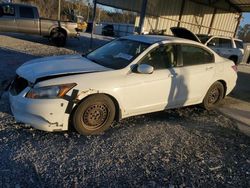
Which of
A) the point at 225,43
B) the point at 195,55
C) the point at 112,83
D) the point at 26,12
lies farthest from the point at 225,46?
→ the point at 112,83

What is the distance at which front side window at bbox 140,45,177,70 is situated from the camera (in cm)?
475

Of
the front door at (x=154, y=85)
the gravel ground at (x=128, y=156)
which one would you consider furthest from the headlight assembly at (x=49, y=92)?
the front door at (x=154, y=85)

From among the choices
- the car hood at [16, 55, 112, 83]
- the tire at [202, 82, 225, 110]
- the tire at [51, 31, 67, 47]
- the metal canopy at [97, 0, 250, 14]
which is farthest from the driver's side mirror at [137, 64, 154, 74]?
the metal canopy at [97, 0, 250, 14]

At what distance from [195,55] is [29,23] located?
1157cm

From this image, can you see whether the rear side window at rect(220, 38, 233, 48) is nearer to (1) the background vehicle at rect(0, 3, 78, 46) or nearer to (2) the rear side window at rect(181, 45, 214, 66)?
(1) the background vehicle at rect(0, 3, 78, 46)

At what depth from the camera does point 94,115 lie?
4.22m

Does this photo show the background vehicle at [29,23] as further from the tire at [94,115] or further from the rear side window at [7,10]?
the tire at [94,115]

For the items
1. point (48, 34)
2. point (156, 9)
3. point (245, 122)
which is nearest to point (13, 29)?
point (48, 34)

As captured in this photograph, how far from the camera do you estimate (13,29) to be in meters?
14.5

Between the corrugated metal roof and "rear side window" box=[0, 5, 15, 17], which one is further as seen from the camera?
the corrugated metal roof

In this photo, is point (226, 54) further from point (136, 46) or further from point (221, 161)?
point (221, 161)

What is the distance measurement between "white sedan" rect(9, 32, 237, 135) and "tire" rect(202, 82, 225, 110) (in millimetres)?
67

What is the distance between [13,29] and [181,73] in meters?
12.1

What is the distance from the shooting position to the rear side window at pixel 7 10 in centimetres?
1419
